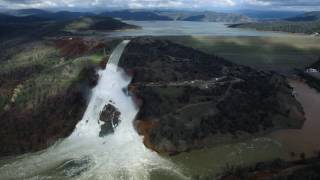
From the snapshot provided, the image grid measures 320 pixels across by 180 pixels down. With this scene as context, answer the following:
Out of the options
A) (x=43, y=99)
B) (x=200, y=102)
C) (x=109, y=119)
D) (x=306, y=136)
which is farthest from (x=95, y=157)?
(x=306, y=136)

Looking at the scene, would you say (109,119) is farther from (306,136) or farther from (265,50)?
(265,50)

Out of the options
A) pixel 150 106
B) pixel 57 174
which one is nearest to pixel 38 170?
pixel 57 174

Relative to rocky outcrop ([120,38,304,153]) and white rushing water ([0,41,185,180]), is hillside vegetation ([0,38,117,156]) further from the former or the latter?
rocky outcrop ([120,38,304,153])

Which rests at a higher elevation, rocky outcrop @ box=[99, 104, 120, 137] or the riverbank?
rocky outcrop @ box=[99, 104, 120, 137]

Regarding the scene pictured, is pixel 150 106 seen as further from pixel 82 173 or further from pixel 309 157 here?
pixel 309 157

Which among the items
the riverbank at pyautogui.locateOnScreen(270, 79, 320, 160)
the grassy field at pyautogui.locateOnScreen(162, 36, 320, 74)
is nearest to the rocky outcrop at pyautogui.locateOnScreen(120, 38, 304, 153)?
the riverbank at pyautogui.locateOnScreen(270, 79, 320, 160)

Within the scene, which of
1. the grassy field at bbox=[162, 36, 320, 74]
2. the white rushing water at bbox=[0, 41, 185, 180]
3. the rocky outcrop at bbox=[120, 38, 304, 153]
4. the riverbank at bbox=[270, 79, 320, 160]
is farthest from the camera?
the grassy field at bbox=[162, 36, 320, 74]

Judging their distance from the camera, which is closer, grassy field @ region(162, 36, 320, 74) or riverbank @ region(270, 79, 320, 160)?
riverbank @ region(270, 79, 320, 160)
